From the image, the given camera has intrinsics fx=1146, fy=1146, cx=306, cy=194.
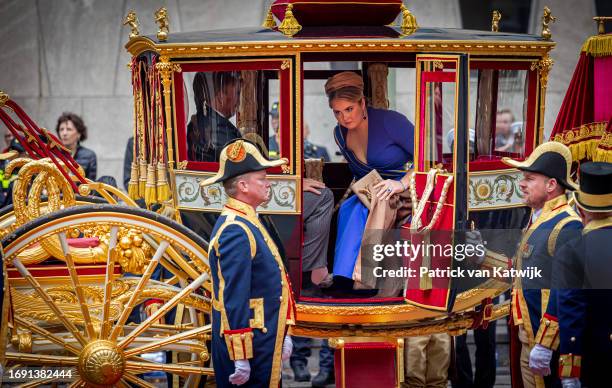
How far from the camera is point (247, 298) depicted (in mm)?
5602

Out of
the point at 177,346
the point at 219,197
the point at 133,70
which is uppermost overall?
the point at 133,70

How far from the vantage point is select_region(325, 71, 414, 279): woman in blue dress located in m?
6.97

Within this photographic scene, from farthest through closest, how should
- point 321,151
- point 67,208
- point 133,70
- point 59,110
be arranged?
point 59,110 < point 321,151 < point 133,70 < point 67,208

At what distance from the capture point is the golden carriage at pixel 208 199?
6137 mm

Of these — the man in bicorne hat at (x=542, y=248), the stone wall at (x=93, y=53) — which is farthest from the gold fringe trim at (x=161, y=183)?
the stone wall at (x=93, y=53)

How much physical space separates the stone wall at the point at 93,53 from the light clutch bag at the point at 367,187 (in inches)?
206

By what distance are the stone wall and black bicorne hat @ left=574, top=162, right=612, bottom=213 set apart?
22.3 feet

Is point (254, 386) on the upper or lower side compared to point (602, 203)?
lower

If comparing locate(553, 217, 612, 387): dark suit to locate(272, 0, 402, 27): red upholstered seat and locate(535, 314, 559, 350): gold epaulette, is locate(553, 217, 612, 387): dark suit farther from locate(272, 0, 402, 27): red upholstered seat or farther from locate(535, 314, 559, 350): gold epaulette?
locate(272, 0, 402, 27): red upholstered seat

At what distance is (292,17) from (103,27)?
614cm

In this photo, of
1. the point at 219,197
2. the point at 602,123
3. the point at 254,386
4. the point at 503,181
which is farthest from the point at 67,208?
the point at 602,123

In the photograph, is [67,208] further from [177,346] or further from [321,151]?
[321,151]

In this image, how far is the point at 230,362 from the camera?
5.71 meters

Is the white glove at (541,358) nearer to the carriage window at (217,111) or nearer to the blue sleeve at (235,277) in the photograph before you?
the blue sleeve at (235,277)
